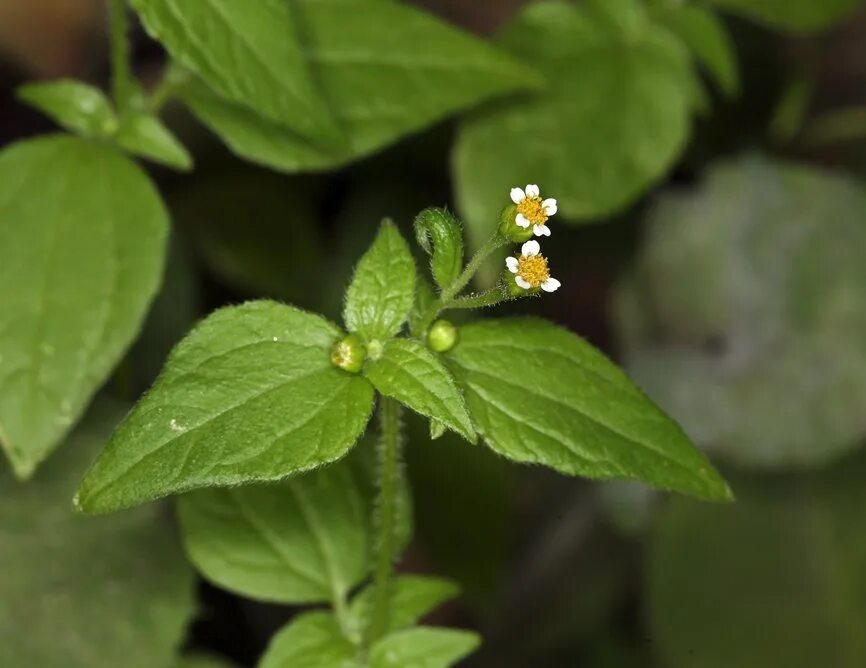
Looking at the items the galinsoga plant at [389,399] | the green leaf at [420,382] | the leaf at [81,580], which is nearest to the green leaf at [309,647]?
the galinsoga plant at [389,399]

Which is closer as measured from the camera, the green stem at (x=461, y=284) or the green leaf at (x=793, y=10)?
the green stem at (x=461, y=284)

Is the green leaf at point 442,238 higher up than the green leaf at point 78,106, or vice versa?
the green leaf at point 442,238

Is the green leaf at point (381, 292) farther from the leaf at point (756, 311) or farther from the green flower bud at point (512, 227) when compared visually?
the leaf at point (756, 311)

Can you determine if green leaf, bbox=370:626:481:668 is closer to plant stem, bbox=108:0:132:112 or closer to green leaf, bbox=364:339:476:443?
green leaf, bbox=364:339:476:443

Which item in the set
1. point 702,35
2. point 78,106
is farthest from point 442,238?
point 702,35

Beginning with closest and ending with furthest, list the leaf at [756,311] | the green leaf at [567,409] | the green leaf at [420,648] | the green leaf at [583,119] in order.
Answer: the green leaf at [567,409]
the green leaf at [420,648]
the green leaf at [583,119]
the leaf at [756,311]

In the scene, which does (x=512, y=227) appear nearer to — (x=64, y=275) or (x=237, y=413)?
(x=237, y=413)

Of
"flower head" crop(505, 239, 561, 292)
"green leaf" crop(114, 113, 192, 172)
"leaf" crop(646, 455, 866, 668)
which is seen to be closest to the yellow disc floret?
"flower head" crop(505, 239, 561, 292)
